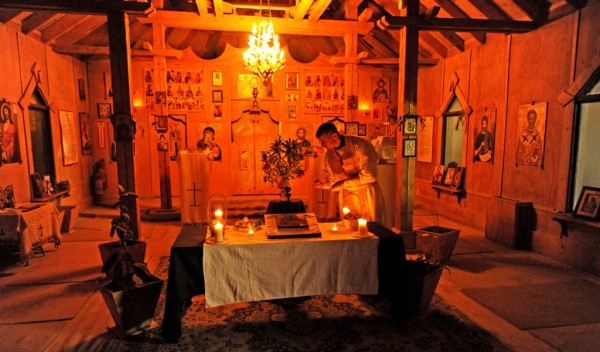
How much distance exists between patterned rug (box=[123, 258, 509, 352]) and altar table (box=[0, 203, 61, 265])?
2.64m

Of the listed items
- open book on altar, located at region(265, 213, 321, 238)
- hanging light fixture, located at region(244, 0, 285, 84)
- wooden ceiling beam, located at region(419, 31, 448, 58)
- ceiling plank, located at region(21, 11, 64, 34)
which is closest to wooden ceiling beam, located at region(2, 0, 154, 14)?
hanging light fixture, located at region(244, 0, 285, 84)

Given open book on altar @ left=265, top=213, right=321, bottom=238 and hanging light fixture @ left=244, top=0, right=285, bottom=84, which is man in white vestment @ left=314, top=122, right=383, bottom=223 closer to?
open book on altar @ left=265, top=213, right=321, bottom=238

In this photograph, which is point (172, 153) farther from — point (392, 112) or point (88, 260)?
point (392, 112)

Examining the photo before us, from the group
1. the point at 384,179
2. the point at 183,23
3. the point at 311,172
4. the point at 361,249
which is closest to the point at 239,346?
the point at 361,249

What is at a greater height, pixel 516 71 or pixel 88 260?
pixel 516 71

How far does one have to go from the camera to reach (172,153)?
9.12 metres

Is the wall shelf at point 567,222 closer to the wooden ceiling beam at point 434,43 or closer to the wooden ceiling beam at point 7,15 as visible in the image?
the wooden ceiling beam at point 434,43

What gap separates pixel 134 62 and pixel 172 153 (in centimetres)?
315

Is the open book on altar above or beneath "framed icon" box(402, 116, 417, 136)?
beneath

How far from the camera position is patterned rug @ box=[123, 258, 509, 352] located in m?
3.41

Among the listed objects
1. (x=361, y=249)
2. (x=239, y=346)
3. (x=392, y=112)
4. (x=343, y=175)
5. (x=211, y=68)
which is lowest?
(x=239, y=346)

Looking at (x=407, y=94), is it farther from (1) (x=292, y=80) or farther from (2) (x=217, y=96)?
(2) (x=217, y=96)

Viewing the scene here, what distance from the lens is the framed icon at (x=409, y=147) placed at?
6145 millimetres

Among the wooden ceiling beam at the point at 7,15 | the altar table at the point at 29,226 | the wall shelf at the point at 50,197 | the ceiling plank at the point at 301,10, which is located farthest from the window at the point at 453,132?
the wooden ceiling beam at the point at 7,15
